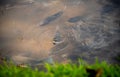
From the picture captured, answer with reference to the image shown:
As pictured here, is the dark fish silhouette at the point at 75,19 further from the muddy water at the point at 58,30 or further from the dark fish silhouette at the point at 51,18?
the dark fish silhouette at the point at 51,18

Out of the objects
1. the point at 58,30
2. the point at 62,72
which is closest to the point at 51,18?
the point at 58,30

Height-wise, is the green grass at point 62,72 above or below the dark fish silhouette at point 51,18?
below

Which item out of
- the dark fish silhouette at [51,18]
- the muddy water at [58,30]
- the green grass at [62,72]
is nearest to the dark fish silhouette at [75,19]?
the muddy water at [58,30]

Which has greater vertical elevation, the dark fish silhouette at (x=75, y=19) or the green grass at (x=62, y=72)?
the dark fish silhouette at (x=75, y=19)

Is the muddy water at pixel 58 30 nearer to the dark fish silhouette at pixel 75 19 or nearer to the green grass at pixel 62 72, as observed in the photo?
the dark fish silhouette at pixel 75 19

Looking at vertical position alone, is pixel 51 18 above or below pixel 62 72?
above

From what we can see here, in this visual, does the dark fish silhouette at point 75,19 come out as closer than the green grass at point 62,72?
No

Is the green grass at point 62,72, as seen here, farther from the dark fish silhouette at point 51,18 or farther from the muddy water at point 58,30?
the dark fish silhouette at point 51,18

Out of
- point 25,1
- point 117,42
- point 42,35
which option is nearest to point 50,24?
point 42,35

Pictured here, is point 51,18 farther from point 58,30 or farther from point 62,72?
point 62,72

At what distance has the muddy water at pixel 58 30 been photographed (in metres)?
1.98

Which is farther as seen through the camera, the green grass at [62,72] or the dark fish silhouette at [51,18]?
the dark fish silhouette at [51,18]

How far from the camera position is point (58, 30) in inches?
80.0

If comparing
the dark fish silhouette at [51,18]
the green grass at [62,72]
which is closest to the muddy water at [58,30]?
the dark fish silhouette at [51,18]
